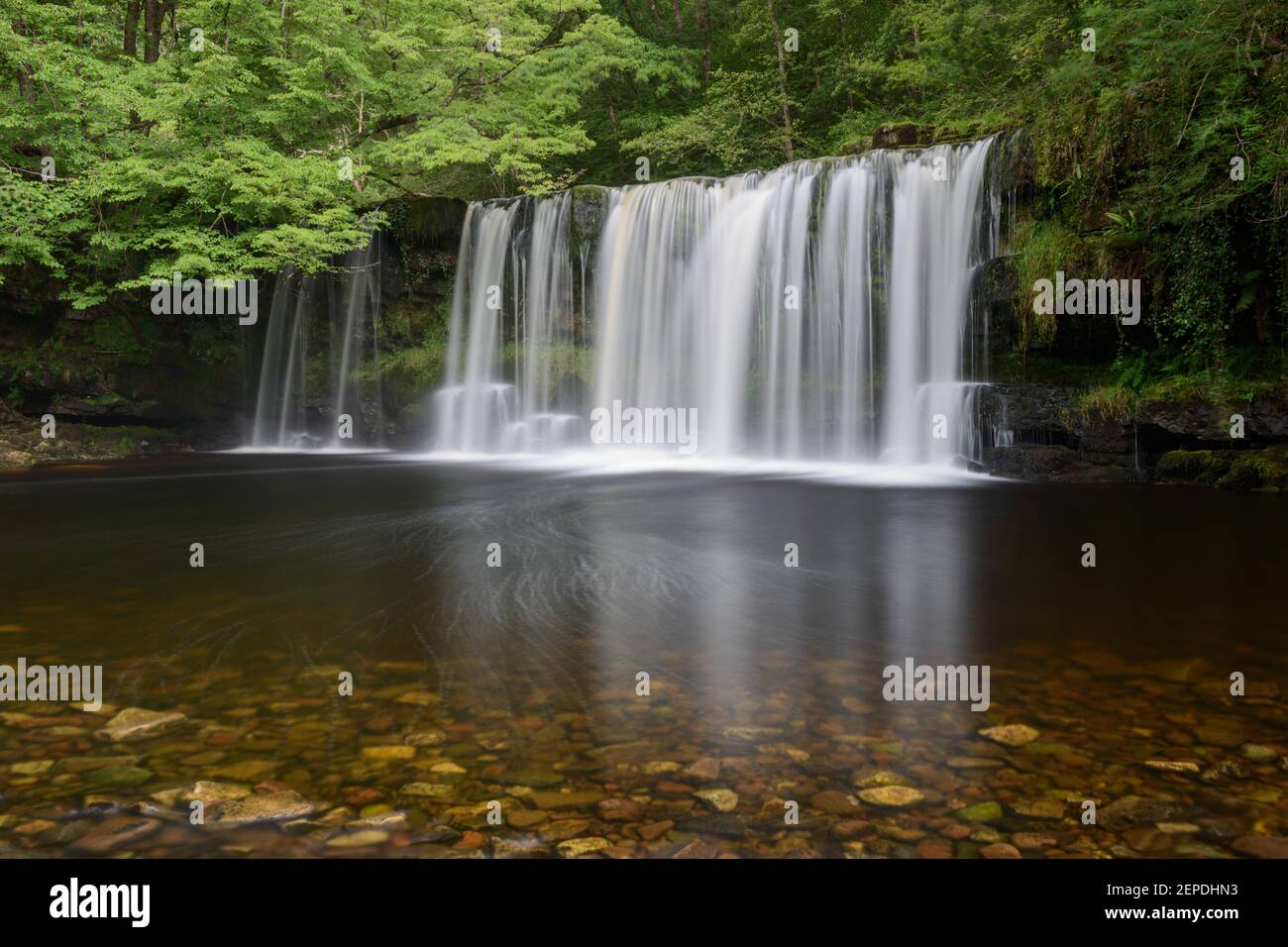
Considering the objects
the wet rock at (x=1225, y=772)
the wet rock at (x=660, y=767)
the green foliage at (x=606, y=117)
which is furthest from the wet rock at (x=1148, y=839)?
the green foliage at (x=606, y=117)

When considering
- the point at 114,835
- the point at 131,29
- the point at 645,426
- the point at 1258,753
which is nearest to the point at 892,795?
the point at 1258,753

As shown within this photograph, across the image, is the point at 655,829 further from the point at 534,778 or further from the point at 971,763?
the point at 971,763

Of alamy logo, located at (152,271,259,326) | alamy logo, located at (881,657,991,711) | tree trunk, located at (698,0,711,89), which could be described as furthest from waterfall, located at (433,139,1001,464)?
alamy logo, located at (881,657,991,711)

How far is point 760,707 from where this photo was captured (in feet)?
11.3

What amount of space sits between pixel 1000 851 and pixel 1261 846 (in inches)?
28.7

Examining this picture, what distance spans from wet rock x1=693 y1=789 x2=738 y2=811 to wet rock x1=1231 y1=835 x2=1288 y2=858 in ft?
4.54

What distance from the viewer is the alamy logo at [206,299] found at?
18.0 m

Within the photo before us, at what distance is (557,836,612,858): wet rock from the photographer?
2318 millimetres

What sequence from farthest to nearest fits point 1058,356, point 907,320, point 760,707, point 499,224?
1. point 499,224
2. point 907,320
3. point 1058,356
4. point 760,707

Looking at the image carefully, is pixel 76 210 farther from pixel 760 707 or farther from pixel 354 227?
pixel 760 707

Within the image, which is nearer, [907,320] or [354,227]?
[907,320]

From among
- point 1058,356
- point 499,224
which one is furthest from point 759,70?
point 1058,356
